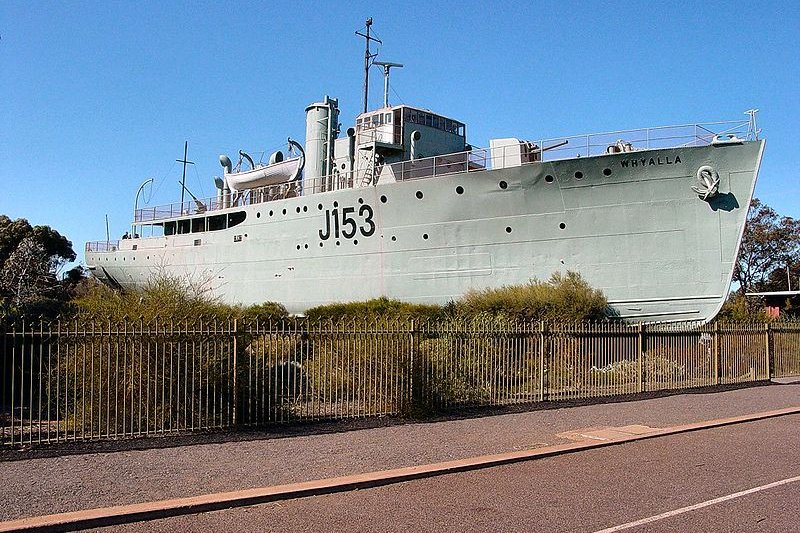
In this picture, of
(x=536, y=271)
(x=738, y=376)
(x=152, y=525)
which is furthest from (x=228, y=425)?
(x=536, y=271)

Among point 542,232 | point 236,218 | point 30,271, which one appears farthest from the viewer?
point 236,218

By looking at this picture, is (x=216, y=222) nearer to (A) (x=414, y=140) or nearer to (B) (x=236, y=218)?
(B) (x=236, y=218)

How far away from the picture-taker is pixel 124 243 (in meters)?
49.8

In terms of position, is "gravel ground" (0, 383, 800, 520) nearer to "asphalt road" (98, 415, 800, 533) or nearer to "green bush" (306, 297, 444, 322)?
"asphalt road" (98, 415, 800, 533)

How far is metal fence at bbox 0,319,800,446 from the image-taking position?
10641 mm

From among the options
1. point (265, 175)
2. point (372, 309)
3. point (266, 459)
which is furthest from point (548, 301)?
point (265, 175)

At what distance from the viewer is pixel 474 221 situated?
29250 millimetres

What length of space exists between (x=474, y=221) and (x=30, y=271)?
21287 mm

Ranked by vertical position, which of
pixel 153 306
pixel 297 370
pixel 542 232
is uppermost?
pixel 542 232

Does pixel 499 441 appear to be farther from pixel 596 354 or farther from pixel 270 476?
pixel 596 354

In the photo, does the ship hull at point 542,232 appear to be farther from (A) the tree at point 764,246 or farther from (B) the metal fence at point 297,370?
(A) the tree at point 764,246

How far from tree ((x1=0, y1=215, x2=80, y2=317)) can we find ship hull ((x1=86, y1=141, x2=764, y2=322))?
16.2 ft

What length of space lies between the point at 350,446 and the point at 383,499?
121 inches

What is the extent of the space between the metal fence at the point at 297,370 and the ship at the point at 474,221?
7.43m
